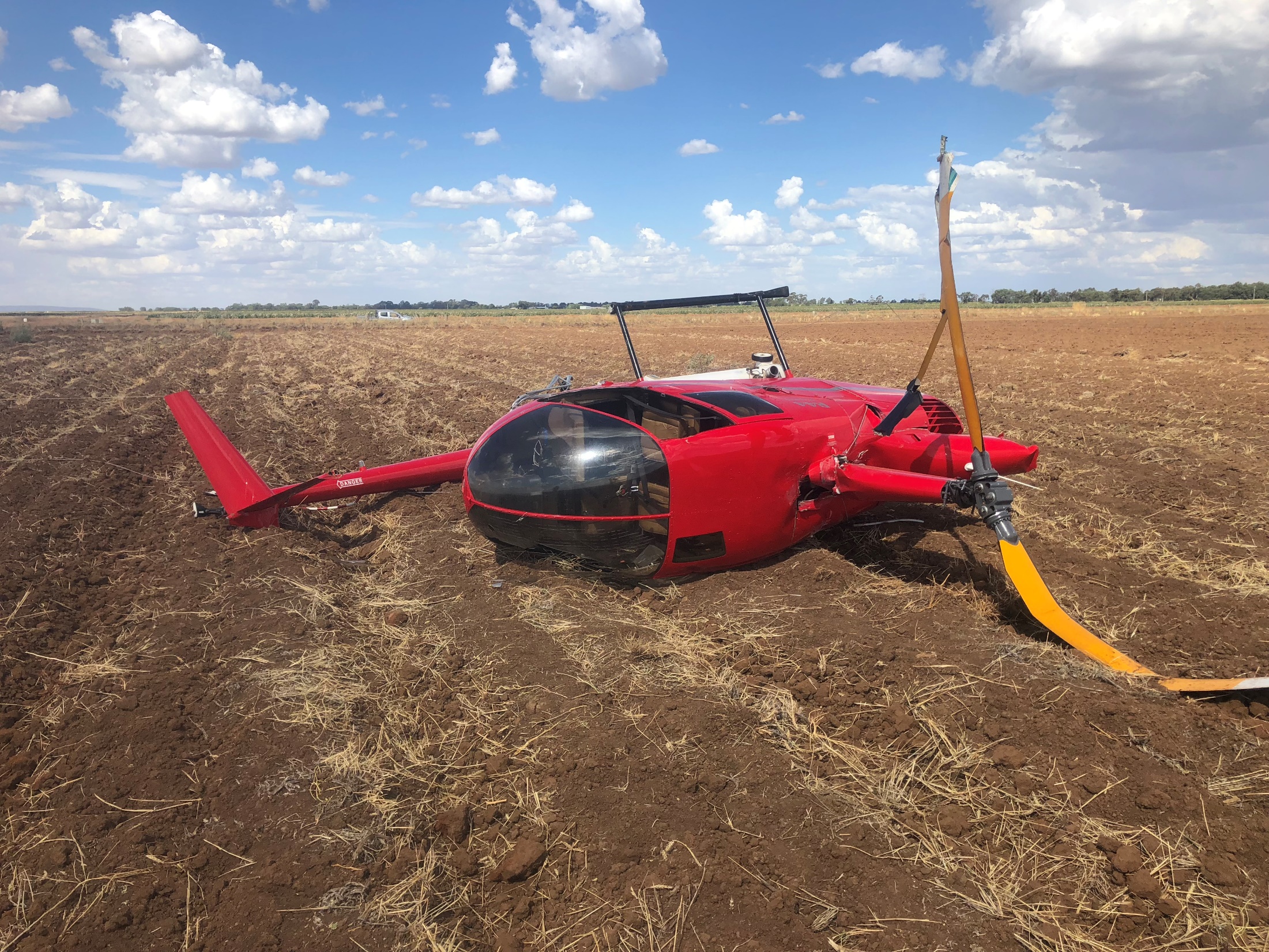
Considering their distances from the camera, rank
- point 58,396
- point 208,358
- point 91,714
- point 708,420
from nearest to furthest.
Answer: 1. point 91,714
2. point 708,420
3. point 58,396
4. point 208,358

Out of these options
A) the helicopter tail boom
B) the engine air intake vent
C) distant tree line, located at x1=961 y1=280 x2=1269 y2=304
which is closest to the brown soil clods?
the helicopter tail boom

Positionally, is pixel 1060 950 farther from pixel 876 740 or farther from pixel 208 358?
pixel 208 358

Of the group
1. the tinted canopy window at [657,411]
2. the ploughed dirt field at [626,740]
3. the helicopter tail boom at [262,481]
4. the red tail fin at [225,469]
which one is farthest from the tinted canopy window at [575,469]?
the red tail fin at [225,469]

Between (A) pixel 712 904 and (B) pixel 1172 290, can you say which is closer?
(A) pixel 712 904

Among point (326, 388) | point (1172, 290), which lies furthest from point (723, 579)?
point (1172, 290)

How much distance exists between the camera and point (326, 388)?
68.6 feet

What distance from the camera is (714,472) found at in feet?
18.9

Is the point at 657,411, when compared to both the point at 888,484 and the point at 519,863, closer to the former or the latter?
the point at 888,484

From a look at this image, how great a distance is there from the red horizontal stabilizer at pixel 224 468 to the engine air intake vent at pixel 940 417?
7.34 m

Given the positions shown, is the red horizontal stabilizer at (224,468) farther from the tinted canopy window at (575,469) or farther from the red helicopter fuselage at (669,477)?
the tinted canopy window at (575,469)

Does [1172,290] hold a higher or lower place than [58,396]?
higher

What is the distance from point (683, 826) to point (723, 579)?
291 cm

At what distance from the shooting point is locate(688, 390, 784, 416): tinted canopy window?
6188 millimetres

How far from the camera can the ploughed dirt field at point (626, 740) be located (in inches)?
123
